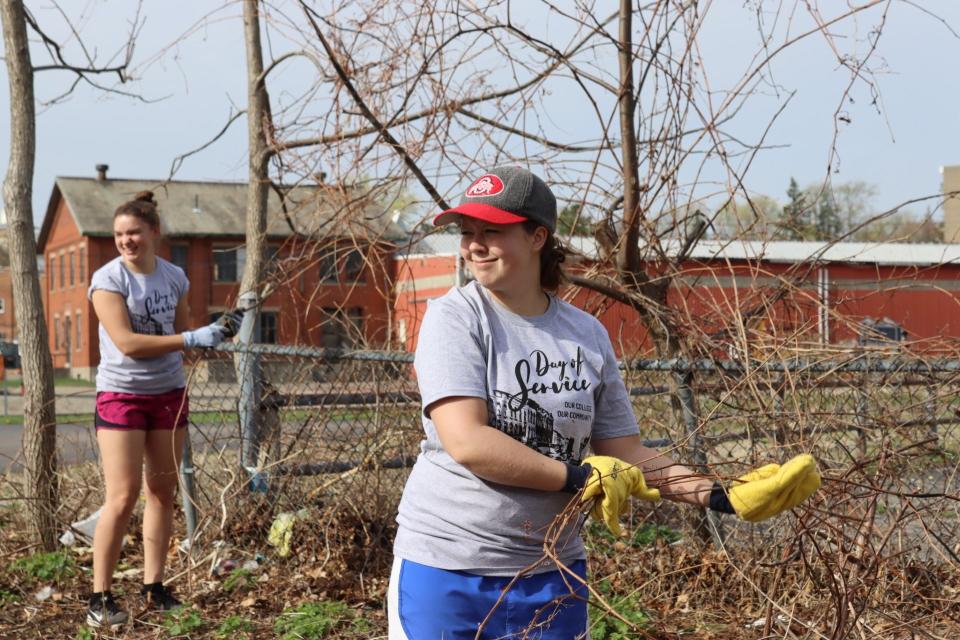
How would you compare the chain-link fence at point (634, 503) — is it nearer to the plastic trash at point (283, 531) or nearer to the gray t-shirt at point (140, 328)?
the plastic trash at point (283, 531)

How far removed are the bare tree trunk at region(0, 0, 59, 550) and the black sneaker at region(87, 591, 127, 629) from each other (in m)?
1.34

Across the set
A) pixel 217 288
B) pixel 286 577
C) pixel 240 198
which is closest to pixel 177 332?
pixel 286 577

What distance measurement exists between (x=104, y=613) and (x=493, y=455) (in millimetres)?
2867

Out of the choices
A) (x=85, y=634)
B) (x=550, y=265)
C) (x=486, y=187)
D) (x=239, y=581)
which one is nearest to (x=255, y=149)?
(x=239, y=581)

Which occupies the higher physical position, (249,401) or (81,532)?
(249,401)

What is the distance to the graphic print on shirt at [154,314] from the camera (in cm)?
460

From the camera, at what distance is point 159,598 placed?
4586 mm

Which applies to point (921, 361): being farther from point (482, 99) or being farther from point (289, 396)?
point (289, 396)

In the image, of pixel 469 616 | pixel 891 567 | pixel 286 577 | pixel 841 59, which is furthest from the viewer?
pixel 286 577

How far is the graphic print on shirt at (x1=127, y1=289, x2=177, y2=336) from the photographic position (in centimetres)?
460

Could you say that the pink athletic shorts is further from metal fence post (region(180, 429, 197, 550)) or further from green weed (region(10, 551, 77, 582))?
green weed (region(10, 551, 77, 582))

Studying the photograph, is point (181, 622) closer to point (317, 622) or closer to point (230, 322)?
point (317, 622)

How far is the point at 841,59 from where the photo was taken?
Answer: 407 centimetres

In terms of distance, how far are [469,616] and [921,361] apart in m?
2.16
